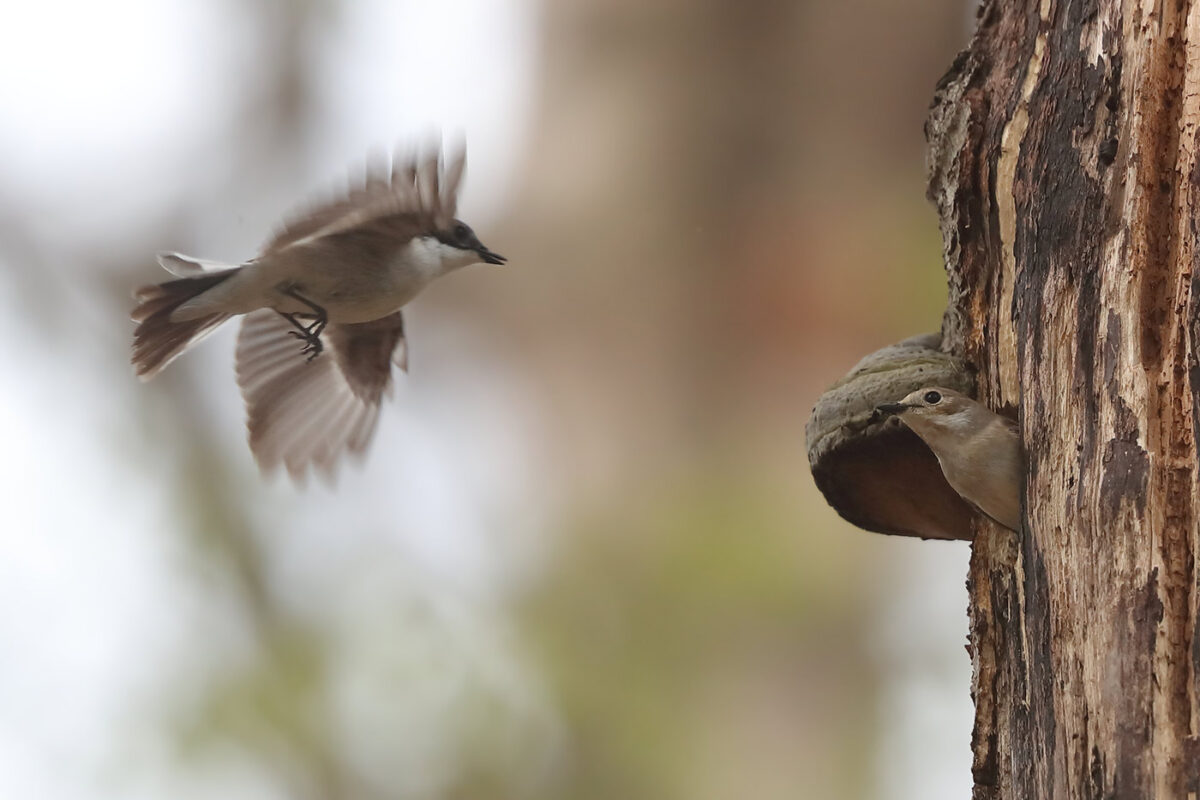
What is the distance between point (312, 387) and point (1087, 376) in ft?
8.50

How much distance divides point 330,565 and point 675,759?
2.09 m

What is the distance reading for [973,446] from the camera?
200cm

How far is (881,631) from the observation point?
6.25 metres

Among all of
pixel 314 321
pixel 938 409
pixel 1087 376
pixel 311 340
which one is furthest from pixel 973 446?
pixel 314 321

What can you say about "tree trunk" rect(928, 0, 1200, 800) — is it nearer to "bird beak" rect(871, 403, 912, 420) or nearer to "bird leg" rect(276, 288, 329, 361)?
"bird beak" rect(871, 403, 912, 420)

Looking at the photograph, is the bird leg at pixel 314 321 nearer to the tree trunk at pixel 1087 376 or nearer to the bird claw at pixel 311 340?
the bird claw at pixel 311 340

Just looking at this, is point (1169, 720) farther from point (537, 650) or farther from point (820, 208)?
point (537, 650)

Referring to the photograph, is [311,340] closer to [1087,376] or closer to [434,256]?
[434,256]

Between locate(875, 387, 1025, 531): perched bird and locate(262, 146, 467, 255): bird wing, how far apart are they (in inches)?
45.0

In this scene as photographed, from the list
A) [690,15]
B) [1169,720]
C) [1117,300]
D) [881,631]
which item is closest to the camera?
[1169,720]

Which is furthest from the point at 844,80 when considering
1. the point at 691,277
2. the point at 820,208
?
the point at 691,277

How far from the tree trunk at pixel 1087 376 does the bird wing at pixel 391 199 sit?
1.08 metres

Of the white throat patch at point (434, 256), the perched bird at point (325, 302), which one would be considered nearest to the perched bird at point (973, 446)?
the perched bird at point (325, 302)

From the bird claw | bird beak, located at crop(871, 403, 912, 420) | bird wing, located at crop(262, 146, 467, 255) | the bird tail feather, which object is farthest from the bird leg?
bird beak, located at crop(871, 403, 912, 420)
